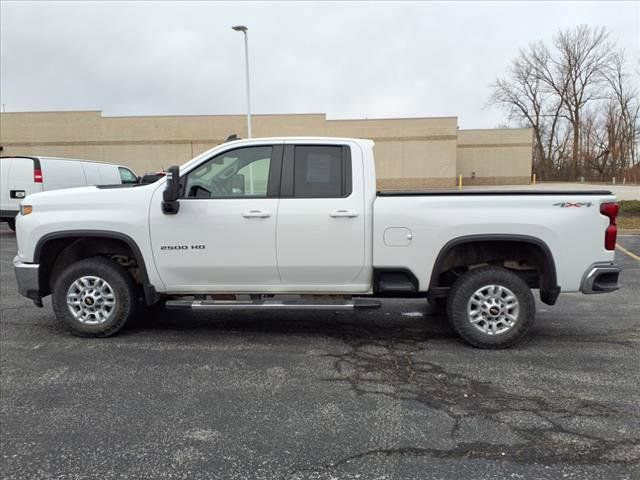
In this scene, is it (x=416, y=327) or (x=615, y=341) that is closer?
(x=615, y=341)

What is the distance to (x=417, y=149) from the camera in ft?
116

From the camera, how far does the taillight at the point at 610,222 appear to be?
4484 mm

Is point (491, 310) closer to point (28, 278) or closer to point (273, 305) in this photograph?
point (273, 305)

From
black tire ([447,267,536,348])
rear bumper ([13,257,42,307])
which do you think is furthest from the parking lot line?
rear bumper ([13,257,42,307])

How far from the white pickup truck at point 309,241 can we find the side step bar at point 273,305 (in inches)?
0.5

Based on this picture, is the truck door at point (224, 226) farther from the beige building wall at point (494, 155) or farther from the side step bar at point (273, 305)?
the beige building wall at point (494, 155)

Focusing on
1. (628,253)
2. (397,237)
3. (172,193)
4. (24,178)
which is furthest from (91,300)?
(628,253)

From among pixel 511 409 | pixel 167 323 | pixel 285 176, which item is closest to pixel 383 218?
pixel 285 176

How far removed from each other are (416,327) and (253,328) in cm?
180

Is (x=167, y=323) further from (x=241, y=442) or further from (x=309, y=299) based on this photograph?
(x=241, y=442)

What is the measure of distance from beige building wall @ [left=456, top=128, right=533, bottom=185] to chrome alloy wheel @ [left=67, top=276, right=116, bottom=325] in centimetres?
3816

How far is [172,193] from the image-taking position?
4645mm

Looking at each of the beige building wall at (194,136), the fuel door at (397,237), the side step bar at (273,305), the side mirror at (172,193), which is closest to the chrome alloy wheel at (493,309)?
the fuel door at (397,237)

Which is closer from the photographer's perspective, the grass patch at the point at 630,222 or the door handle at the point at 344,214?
the door handle at the point at 344,214
